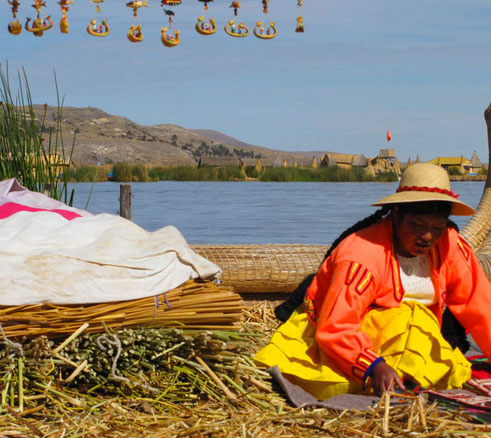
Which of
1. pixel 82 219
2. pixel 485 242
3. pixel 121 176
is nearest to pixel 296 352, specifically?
pixel 82 219

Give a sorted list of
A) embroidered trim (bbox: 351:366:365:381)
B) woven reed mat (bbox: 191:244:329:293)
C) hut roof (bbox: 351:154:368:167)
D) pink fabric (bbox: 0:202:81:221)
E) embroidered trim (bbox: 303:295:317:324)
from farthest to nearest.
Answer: hut roof (bbox: 351:154:368:167)
woven reed mat (bbox: 191:244:329:293)
pink fabric (bbox: 0:202:81:221)
embroidered trim (bbox: 303:295:317:324)
embroidered trim (bbox: 351:366:365:381)

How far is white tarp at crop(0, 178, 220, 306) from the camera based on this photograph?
2615 mm

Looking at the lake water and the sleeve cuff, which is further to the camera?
the lake water

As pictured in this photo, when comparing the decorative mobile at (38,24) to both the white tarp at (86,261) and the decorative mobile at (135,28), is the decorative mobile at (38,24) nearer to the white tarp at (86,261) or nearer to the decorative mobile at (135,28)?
the decorative mobile at (135,28)

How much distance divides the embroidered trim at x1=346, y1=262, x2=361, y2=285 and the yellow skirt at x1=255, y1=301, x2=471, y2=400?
0.70 feet

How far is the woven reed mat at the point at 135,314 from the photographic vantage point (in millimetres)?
2559

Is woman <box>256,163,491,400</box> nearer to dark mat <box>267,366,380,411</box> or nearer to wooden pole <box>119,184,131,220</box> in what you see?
dark mat <box>267,366,380,411</box>

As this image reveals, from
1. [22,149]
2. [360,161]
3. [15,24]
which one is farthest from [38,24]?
[360,161]

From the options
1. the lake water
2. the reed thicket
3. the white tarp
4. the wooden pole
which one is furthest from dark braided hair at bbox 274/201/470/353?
the reed thicket

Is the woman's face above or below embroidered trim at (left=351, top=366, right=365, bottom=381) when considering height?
above

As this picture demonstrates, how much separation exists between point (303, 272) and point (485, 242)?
66.4 inches

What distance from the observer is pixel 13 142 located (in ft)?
16.3

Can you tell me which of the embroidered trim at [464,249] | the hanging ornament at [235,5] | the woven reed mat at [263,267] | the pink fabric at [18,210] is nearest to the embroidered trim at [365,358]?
the embroidered trim at [464,249]

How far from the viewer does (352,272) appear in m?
2.68
